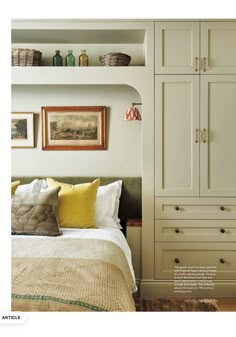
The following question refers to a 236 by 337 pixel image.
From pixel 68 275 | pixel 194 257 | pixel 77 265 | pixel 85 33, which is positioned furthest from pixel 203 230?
pixel 85 33

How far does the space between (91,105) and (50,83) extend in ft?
1.17

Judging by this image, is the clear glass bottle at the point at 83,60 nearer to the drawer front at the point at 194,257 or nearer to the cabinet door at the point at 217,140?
the cabinet door at the point at 217,140

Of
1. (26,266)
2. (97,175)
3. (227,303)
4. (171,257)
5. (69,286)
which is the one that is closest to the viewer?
(69,286)

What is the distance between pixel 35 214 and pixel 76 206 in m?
0.32

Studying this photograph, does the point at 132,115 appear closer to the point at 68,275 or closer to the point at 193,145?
the point at 193,145

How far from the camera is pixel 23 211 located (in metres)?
2.42

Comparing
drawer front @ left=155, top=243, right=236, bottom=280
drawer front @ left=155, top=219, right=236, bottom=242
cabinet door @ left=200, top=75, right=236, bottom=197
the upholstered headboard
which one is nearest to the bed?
the upholstered headboard

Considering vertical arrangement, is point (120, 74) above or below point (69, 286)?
above

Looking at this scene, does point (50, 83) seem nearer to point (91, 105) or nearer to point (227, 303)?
point (91, 105)

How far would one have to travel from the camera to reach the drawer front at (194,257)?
239 centimetres

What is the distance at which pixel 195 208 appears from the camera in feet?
8.94

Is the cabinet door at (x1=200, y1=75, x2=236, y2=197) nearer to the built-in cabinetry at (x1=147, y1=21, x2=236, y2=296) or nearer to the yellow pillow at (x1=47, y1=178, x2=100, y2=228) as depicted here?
the built-in cabinetry at (x1=147, y1=21, x2=236, y2=296)

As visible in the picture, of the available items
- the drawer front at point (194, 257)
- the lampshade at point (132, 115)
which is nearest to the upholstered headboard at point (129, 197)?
the drawer front at point (194, 257)
